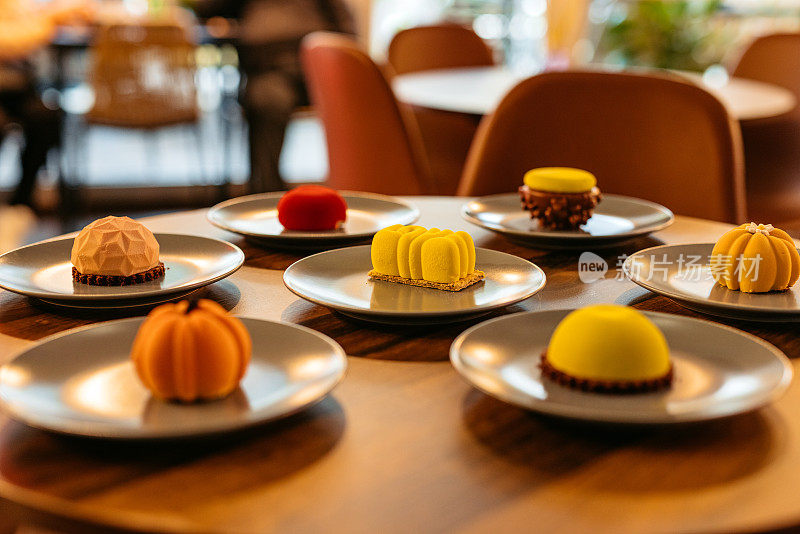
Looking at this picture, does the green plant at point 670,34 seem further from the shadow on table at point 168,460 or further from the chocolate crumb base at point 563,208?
the shadow on table at point 168,460

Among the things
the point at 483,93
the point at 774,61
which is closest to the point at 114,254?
the point at 483,93

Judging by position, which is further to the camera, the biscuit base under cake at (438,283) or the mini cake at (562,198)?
the mini cake at (562,198)

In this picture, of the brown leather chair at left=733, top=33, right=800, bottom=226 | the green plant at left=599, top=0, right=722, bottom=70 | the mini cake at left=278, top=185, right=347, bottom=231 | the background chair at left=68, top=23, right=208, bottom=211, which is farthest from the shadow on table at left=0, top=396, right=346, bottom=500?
the green plant at left=599, top=0, right=722, bottom=70

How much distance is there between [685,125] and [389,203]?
0.73 m

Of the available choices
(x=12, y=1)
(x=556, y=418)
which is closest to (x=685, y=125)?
(x=556, y=418)

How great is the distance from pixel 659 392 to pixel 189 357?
→ 313 mm

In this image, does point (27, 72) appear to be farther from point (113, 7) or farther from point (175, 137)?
point (175, 137)

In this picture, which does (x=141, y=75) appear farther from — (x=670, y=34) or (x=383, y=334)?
(x=383, y=334)

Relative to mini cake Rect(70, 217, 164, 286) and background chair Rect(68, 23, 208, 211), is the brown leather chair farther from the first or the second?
background chair Rect(68, 23, 208, 211)

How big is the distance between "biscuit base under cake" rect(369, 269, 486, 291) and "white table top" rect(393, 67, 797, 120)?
112 centimetres

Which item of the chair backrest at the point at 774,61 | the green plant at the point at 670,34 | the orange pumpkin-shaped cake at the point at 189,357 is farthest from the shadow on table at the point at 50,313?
the green plant at the point at 670,34

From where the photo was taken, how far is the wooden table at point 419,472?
1.54 ft

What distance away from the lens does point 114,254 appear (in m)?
0.82

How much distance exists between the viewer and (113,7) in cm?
473
